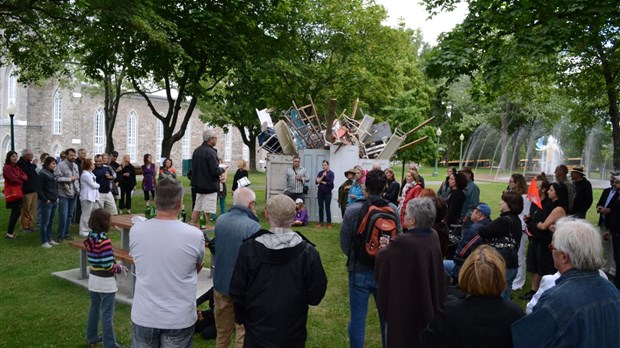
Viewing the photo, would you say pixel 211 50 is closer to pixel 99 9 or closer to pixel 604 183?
pixel 99 9

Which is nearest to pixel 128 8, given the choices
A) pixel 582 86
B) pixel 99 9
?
pixel 99 9

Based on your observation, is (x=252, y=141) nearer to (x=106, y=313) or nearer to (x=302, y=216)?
(x=302, y=216)

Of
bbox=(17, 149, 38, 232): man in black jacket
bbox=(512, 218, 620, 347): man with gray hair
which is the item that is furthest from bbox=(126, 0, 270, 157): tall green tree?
bbox=(512, 218, 620, 347): man with gray hair

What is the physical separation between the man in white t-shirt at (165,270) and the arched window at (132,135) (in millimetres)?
45581

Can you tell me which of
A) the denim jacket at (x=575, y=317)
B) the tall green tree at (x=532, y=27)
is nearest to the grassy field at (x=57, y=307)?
the denim jacket at (x=575, y=317)

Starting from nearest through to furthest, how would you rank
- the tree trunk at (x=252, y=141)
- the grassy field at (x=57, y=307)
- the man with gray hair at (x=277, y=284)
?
1. the man with gray hair at (x=277, y=284)
2. the grassy field at (x=57, y=307)
3. the tree trunk at (x=252, y=141)

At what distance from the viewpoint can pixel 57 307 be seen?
6.86 meters

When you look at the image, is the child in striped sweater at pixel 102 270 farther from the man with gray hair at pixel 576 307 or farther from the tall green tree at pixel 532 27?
the tall green tree at pixel 532 27

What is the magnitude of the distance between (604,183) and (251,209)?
32.5 m

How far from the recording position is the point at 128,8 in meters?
12.6

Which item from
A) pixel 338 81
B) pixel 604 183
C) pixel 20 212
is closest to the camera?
pixel 20 212

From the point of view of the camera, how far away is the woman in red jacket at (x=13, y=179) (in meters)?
11.1

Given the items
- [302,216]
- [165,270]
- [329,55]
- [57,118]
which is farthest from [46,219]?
[57,118]

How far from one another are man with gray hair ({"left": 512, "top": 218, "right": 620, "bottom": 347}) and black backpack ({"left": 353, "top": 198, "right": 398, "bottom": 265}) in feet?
6.50
